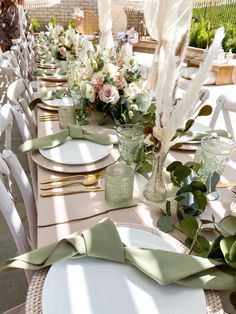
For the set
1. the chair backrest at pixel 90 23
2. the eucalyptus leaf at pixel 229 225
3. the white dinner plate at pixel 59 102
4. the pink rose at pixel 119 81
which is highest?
the chair backrest at pixel 90 23

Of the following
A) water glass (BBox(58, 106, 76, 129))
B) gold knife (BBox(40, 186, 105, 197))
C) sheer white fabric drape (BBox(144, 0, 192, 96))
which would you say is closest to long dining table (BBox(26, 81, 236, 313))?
gold knife (BBox(40, 186, 105, 197))

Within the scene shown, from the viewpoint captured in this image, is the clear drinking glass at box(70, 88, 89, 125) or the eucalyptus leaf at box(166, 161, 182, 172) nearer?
the eucalyptus leaf at box(166, 161, 182, 172)

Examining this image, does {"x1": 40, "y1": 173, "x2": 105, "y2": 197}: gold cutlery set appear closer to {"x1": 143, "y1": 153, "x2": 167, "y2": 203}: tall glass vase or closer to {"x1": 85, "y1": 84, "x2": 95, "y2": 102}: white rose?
{"x1": 143, "y1": 153, "x2": 167, "y2": 203}: tall glass vase

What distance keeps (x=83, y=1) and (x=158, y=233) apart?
10.3 meters

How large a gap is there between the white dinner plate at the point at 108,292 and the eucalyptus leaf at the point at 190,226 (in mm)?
162

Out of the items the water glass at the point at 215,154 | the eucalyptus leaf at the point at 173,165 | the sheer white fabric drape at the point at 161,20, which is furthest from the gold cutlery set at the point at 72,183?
the sheer white fabric drape at the point at 161,20

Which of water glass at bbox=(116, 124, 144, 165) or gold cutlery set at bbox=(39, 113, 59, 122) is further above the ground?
water glass at bbox=(116, 124, 144, 165)

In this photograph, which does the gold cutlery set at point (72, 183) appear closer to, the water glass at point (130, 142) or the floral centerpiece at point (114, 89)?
the water glass at point (130, 142)

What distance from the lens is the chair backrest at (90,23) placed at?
7.77m

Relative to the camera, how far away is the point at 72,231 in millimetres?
744

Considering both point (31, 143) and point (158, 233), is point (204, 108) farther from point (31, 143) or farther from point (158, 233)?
point (31, 143)

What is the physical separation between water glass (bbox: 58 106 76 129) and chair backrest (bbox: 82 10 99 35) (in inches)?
280

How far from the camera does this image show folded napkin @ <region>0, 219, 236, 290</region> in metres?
0.56

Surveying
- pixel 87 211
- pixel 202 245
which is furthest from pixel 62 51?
pixel 202 245
